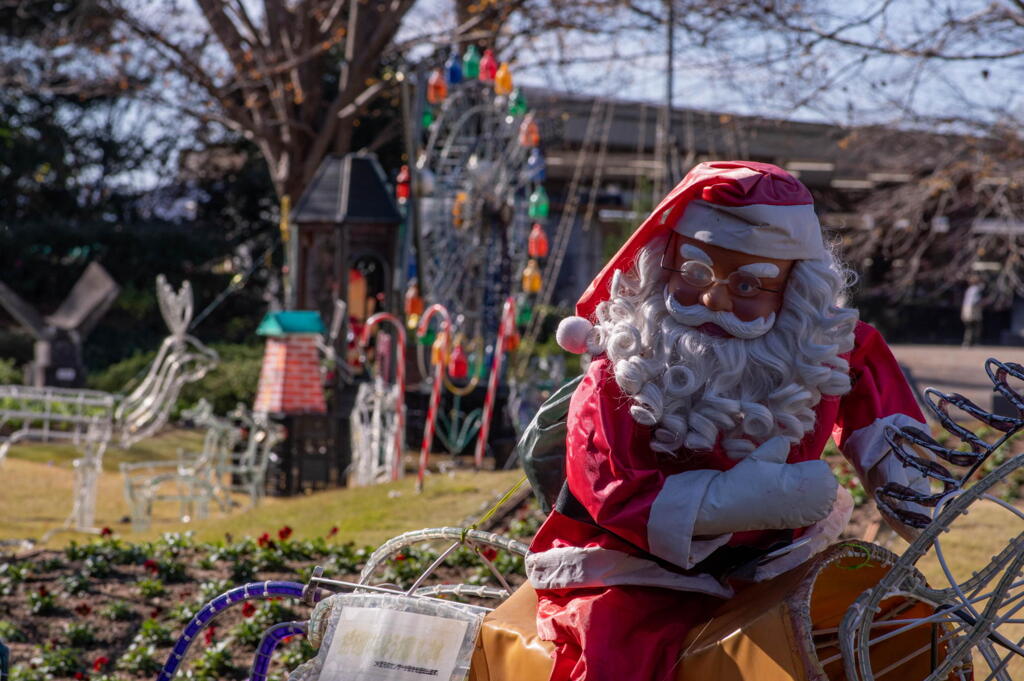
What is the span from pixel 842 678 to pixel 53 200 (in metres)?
20.5

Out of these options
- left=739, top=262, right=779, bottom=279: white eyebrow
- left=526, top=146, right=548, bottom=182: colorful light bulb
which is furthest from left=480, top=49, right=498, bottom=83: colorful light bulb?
left=739, top=262, right=779, bottom=279: white eyebrow

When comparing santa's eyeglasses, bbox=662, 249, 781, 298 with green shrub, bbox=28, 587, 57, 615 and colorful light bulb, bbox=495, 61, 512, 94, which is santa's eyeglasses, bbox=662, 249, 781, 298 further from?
colorful light bulb, bbox=495, 61, 512, 94

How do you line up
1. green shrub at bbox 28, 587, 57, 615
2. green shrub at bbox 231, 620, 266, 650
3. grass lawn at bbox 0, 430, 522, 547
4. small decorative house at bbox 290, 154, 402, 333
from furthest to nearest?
1. small decorative house at bbox 290, 154, 402, 333
2. grass lawn at bbox 0, 430, 522, 547
3. green shrub at bbox 28, 587, 57, 615
4. green shrub at bbox 231, 620, 266, 650

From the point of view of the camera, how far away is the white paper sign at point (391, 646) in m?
2.34

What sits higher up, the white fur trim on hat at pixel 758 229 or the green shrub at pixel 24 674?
the white fur trim on hat at pixel 758 229

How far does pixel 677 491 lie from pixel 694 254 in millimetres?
468

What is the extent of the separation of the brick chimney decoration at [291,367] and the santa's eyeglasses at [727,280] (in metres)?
7.43

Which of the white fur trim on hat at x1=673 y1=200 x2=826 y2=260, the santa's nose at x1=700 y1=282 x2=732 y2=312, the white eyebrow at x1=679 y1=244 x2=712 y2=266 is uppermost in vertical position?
the white fur trim on hat at x1=673 y1=200 x2=826 y2=260

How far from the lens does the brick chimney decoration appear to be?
936cm

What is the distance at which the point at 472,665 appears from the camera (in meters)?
2.33

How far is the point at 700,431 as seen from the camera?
2090mm

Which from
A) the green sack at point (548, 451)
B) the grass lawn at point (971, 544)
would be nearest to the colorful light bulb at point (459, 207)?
the grass lawn at point (971, 544)

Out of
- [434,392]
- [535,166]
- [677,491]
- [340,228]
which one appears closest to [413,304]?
[535,166]

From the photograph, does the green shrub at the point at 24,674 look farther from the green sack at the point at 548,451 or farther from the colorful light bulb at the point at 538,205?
the colorful light bulb at the point at 538,205
